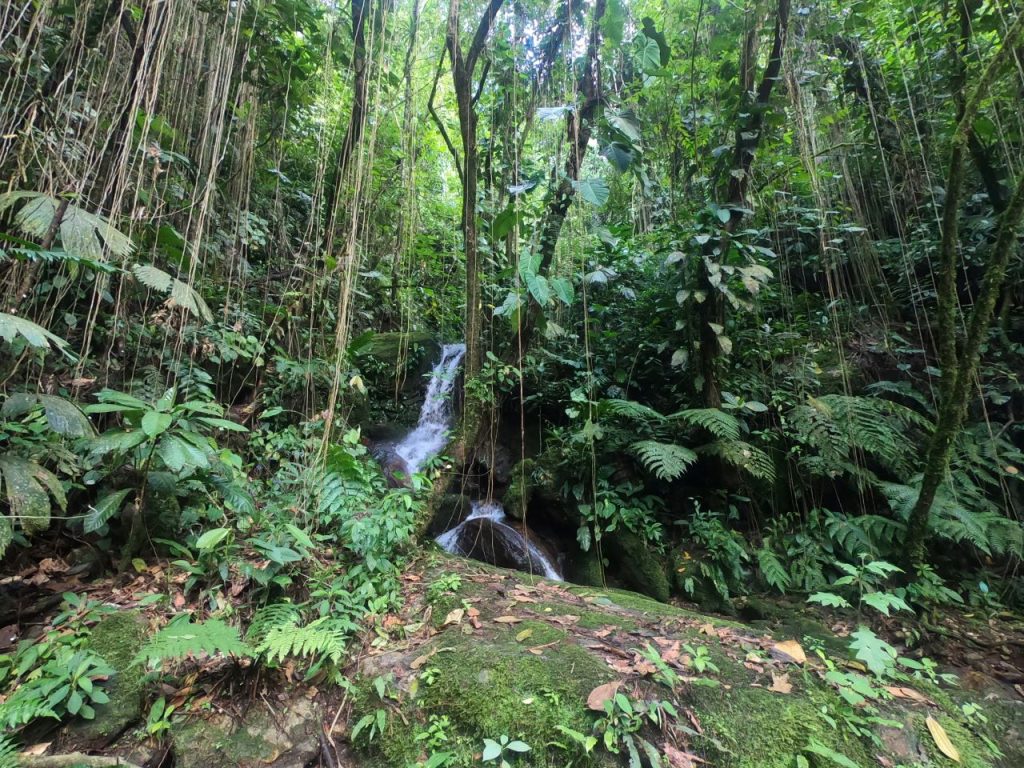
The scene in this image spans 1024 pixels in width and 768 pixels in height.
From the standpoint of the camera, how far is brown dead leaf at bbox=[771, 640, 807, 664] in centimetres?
188

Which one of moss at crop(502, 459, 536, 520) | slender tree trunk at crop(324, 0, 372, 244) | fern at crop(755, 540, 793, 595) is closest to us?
fern at crop(755, 540, 793, 595)

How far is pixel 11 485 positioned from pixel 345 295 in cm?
152

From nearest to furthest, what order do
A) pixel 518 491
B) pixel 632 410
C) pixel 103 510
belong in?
pixel 103 510 → pixel 632 410 → pixel 518 491

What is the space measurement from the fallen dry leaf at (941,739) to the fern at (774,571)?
169 centimetres

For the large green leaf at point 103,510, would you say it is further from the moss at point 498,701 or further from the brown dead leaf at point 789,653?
the brown dead leaf at point 789,653

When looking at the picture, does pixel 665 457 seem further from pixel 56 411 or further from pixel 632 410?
pixel 56 411

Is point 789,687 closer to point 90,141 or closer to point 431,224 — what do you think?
point 90,141

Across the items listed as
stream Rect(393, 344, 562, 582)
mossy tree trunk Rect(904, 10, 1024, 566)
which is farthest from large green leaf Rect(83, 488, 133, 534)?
mossy tree trunk Rect(904, 10, 1024, 566)

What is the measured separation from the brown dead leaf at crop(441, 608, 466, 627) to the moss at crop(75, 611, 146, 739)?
118 cm

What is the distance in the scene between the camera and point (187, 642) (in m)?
1.53

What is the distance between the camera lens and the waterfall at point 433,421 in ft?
17.6

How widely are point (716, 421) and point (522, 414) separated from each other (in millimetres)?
1800

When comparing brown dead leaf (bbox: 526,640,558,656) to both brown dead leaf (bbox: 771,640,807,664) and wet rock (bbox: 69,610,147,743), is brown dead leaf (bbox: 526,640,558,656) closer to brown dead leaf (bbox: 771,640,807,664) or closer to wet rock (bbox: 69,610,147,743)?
brown dead leaf (bbox: 771,640,807,664)

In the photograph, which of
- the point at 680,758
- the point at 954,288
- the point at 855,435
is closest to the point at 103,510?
the point at 680,758
